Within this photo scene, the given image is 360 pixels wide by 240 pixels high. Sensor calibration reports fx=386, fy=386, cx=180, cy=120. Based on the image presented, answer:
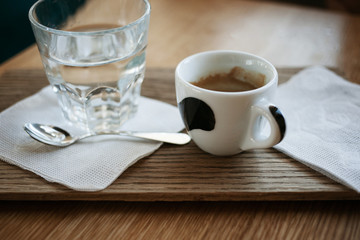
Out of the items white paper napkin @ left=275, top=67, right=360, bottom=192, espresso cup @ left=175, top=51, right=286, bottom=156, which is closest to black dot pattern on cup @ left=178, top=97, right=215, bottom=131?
espresso cup @ left=175, top=51, right=286, bottom=156

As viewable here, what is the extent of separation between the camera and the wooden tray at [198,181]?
485mm

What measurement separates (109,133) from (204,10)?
2.33 ft

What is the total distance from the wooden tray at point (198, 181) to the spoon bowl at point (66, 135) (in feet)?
0.04

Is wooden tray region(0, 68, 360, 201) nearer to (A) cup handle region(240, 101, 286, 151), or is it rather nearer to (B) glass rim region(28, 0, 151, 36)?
(A) cup handle region(240, 101, 286, 151)

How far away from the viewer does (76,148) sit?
0.57m

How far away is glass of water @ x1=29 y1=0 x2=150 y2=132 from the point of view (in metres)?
0.57

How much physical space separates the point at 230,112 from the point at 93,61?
253 millimetres

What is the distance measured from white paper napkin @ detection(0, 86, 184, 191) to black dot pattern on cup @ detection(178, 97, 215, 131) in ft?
0.24

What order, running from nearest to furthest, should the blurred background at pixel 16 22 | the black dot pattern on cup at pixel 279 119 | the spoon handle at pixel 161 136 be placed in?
the black dot pattern on cup at pixel 279 119, the spoon handle at pixel 161 136, the blurred background at pixel 16 22

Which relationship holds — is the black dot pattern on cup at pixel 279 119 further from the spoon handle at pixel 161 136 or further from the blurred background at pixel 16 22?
the blurred background at pixel 16 22

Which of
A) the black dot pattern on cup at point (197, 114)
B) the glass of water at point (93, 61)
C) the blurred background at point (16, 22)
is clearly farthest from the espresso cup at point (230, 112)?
the blurred background at point (16, 22)

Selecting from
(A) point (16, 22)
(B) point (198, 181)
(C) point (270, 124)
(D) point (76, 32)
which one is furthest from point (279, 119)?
(A) point (16, 22)

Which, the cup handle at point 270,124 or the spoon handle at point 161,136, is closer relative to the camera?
the cup handle at point 270,124

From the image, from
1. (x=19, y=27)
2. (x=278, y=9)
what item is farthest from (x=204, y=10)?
(x=19, y=27)
